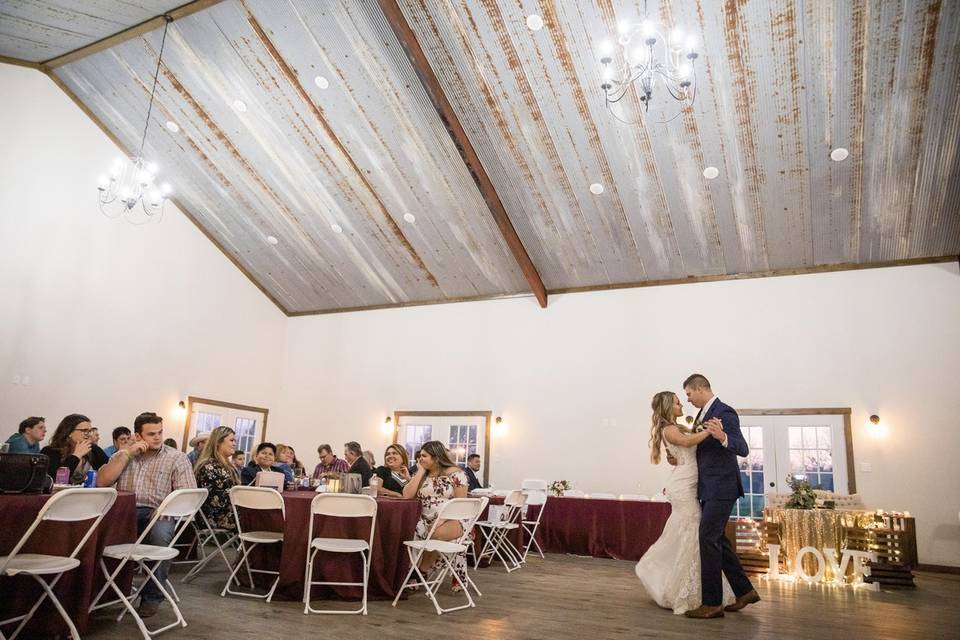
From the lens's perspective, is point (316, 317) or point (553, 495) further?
point (316, 317)

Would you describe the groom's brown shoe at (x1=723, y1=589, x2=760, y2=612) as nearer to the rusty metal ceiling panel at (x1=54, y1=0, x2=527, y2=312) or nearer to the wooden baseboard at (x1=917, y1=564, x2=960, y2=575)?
the wooden baseboard at (x1=917, y1=564, x2=960, y2=575)

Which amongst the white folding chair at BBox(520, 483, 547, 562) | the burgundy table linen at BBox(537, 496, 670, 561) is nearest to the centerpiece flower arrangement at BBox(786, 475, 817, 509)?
the burgundy table linen at BBox(537, 496, 670, 561)

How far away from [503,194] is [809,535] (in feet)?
18.2

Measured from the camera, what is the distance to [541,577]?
6121 millimetres

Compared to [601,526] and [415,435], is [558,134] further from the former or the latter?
[415,435]

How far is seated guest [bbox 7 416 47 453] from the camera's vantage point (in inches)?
217

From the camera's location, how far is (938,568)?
7.66m

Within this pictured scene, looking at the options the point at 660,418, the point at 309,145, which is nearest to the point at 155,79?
the point at 309,145

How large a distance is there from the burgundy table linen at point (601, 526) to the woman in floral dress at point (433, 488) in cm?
356

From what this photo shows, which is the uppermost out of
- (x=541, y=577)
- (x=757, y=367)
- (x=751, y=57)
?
(x=751, y=57)

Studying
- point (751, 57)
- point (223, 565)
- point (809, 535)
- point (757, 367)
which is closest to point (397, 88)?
point (751, 57)

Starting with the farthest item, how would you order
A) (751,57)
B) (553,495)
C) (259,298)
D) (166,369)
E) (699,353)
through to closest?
(259,298), (166,369), (699,353), (553,495), (751,57)

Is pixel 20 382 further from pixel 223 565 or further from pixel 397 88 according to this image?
pixel 397 88

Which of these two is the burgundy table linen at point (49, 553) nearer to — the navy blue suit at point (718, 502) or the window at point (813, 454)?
the navy blue suit at point (718, 502)
